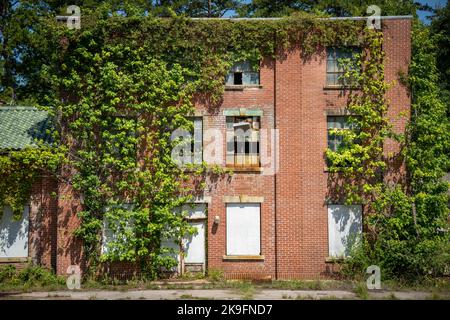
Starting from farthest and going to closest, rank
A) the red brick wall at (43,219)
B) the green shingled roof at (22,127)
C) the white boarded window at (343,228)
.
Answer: the green shingled roof at (22,127) < the red brick wall at (43,219) < the white boarded window at (343,228)

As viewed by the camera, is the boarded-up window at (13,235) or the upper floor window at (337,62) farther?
the upper floor window at (337,62)

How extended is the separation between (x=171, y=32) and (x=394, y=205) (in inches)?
→ 398

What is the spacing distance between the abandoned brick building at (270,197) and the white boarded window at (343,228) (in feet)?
0.12

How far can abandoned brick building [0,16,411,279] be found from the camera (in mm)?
16938

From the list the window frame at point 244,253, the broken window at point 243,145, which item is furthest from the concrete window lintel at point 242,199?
the broken window at point 243,145

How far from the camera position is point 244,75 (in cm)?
1775

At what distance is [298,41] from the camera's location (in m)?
17.6

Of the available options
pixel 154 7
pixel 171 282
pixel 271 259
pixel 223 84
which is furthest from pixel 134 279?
pixel 154 7

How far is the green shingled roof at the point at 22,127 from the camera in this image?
17625mm

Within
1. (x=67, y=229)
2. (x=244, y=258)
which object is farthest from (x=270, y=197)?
(x=67, y=229)

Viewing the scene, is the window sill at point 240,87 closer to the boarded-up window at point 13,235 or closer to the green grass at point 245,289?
the green grass at point 245,289

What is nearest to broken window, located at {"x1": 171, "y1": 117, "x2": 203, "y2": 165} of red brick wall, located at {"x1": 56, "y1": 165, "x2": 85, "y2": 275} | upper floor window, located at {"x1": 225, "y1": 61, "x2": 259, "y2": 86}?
upper floor window, located at {"x1": 225, "y1": 61, "x2": 259, "y2": 86}

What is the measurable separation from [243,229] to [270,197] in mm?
1518

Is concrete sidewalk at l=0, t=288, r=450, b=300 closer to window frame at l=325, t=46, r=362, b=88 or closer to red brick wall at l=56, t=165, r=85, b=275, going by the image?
red brick wall at l=56, t=165, r=85, b=275
